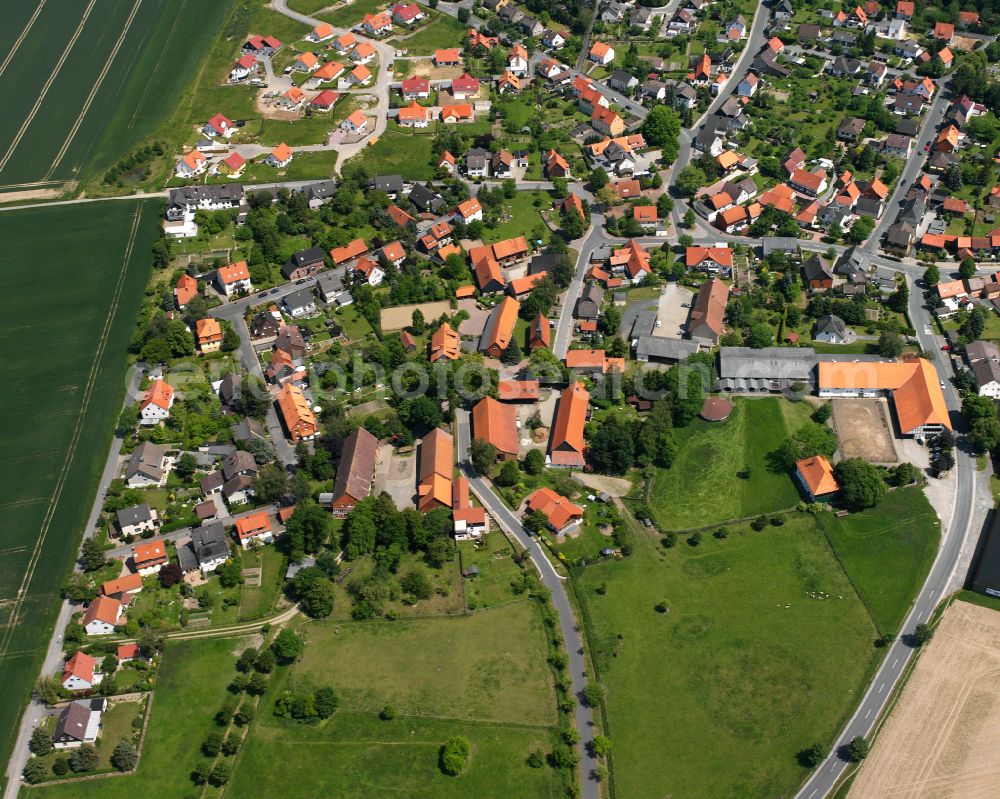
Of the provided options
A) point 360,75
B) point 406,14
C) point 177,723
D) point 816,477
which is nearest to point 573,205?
point 816,477

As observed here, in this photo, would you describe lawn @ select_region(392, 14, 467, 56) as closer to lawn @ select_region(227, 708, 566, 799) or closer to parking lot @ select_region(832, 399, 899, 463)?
parking lot @ select_region(832, 399, 899, 463)

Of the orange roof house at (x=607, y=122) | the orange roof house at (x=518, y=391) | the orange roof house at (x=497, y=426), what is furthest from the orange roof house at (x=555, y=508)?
the orange roof house at (x=607, y=122)

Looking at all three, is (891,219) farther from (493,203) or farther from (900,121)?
(493,203)

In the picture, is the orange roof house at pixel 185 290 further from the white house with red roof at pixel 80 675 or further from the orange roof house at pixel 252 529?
the white house with red roof at pixel 80 675

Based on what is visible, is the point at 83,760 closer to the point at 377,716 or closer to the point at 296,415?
the point at 377,716

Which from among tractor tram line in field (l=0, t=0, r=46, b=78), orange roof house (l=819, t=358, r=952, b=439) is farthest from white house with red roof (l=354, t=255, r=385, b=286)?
tractor tram line in field (l=0, t=0, r=46, b=78)
